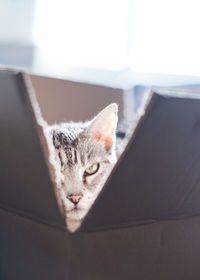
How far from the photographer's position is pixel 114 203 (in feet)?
1.76

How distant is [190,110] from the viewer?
495 mm

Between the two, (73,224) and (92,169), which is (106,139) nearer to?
(92,169)

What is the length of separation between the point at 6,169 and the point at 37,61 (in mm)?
1913

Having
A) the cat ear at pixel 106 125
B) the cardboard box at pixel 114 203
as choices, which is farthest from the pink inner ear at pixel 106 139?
the cardboard box at pixel 114 203

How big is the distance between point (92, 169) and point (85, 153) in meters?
0.04

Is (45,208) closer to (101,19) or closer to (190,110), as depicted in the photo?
(190,110)

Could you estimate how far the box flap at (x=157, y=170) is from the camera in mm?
482

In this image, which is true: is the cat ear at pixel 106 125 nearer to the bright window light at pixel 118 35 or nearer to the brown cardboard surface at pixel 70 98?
the brown cardboard surface at pixel 70 98

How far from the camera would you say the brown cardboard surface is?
1321 millimetres

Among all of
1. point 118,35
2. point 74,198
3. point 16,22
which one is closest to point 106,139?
point 74,198

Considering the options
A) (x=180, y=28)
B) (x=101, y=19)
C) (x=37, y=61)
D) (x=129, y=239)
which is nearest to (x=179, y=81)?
(x=180, y=28)

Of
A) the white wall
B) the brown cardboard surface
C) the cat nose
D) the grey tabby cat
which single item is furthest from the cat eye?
the white wall

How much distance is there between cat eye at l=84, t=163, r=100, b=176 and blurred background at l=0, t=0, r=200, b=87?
136 centimetres

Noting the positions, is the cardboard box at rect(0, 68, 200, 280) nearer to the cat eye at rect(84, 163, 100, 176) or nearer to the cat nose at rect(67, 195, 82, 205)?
the cat nose at rect(67, 195, 82, 205)
